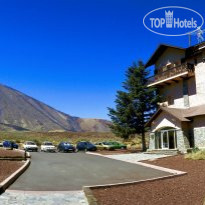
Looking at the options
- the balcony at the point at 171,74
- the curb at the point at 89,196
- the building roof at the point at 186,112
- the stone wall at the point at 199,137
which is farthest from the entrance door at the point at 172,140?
the curb at the point at 89,196

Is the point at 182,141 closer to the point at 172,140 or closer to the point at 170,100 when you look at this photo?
the point at 172,140

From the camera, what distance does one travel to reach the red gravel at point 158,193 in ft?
36.8

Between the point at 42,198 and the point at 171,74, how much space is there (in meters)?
28.5

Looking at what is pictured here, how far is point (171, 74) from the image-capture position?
3750 cm

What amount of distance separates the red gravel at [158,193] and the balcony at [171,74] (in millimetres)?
20765

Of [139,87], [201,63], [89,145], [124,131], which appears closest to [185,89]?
[201,63]

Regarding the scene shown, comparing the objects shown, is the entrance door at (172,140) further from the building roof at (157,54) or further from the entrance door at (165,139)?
the building roof at (157,54)

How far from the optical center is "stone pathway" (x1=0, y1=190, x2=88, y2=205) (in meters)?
10.8

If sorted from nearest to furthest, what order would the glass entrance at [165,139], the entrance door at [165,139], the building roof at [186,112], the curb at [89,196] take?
the curb at [89,196] → the building roof at [186,112] → the glass entrance at [165,139] → the entrance door at [165,139]

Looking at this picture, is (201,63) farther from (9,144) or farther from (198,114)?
(9,144)

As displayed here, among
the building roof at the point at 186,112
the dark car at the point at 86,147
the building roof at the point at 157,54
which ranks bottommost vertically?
the dark car at the point at 86,147

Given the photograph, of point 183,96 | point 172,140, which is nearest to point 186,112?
point 183,96

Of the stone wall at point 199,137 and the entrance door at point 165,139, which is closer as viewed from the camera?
the stone wall at point 199,137

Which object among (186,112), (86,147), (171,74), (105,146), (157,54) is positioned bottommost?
(86,147)
